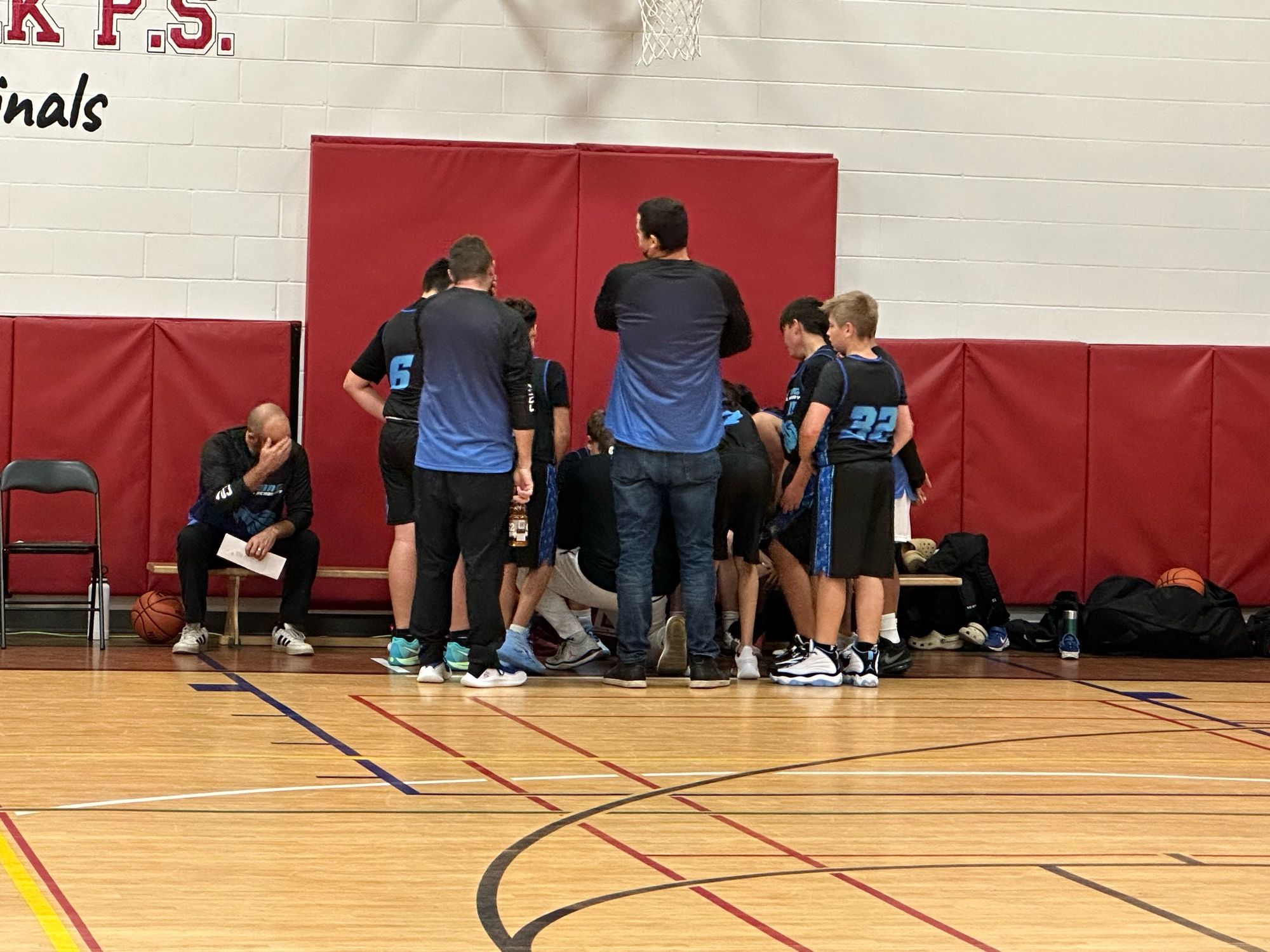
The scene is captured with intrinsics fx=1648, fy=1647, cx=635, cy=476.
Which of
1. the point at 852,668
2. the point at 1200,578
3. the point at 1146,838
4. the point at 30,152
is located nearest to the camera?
the point at 1146,838

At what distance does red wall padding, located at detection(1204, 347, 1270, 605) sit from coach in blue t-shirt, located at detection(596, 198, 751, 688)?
3.82 m

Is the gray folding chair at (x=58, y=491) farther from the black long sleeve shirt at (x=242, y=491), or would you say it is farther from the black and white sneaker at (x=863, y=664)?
the black and white sneaker at (x=863, y=664)

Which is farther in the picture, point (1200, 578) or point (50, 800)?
point (1200, 578)

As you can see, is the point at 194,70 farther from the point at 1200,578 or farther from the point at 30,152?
the point at 1200,578

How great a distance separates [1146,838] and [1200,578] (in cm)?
544

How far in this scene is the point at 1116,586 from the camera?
9.46m

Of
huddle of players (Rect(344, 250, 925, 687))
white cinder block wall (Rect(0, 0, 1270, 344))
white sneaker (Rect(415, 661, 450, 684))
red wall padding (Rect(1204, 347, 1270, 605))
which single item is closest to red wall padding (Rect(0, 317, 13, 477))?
white cinder block wall (Rect(0, 0, 1270, 344))

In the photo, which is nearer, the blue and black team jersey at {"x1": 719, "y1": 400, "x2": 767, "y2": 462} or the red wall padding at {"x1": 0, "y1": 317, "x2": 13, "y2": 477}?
the blue and black team jersey at {"x1": 719, "y1": 400, "x2": 767, "y2": 462}

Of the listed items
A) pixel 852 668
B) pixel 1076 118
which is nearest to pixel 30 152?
pixel 852 668

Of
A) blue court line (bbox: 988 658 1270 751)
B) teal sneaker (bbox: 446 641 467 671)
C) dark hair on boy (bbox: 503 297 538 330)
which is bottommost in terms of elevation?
blue court line (bbox: 988 658 1270 751)

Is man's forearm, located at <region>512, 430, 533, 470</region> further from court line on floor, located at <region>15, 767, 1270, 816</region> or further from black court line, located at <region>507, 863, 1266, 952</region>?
black court line, located at <region>507, 863, 1266, 952</region>

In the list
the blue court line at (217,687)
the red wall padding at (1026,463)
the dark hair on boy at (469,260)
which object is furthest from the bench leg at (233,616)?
the red wall padding at (1026,463)

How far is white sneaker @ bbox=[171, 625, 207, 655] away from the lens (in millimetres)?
8062

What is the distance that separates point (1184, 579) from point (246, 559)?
5290 millimetres
